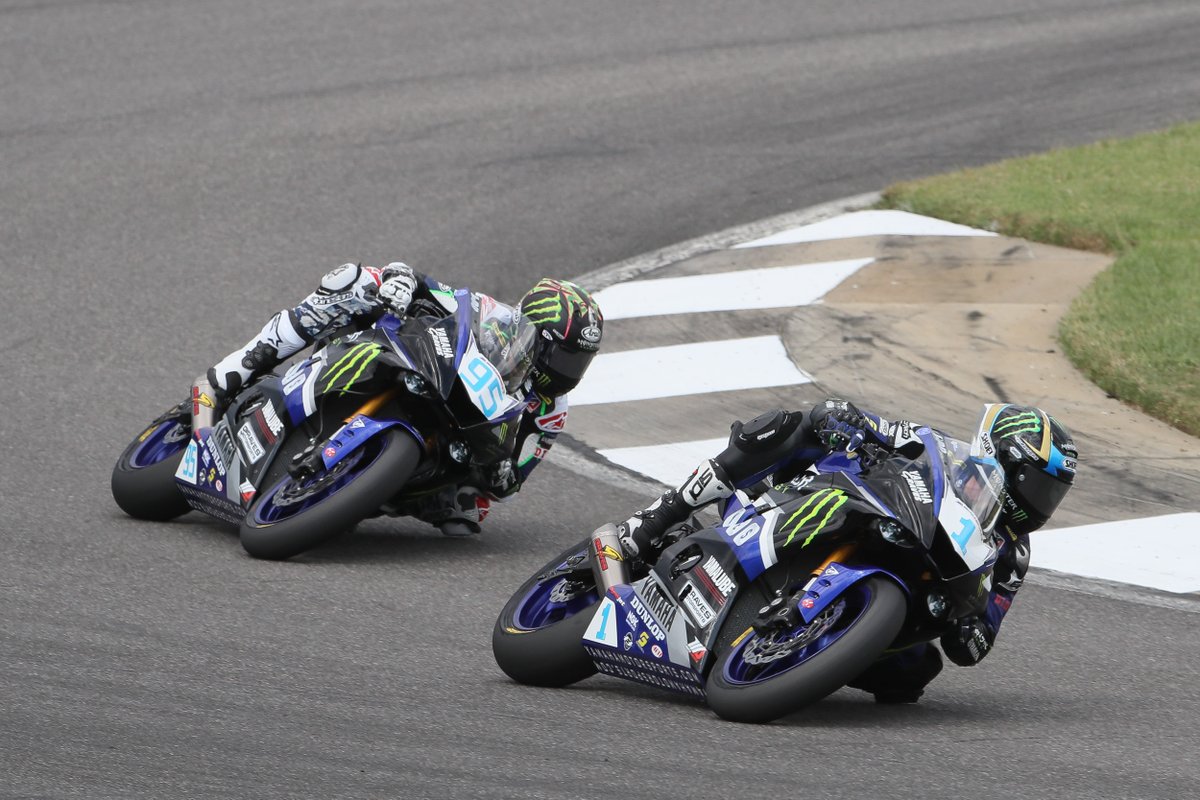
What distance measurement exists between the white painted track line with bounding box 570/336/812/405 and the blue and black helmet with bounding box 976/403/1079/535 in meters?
4.24

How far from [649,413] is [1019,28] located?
9502 mm

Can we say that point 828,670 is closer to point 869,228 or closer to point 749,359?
point 749,359

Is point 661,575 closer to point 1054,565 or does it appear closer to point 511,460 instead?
point 511,460

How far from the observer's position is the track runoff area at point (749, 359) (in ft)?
27.3

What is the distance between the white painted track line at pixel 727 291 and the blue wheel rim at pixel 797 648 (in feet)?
19.4

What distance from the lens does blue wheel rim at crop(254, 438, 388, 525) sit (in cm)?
728

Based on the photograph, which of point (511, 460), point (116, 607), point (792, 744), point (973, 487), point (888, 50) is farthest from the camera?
point (888, 50)

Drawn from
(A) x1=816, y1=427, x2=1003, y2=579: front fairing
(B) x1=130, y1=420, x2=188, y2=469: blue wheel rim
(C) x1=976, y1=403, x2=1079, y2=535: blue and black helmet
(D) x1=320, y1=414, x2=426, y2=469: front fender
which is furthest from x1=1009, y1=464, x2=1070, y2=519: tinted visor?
(B) x1=130, y1=420, x2=188, y2=469: blue wheel rim

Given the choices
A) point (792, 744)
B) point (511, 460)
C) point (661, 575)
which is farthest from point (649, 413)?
point (792, 744)

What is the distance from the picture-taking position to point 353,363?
7598 mm

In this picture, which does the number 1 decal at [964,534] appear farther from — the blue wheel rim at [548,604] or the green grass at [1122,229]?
the green grass at [1122,229]

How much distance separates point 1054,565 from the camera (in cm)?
809

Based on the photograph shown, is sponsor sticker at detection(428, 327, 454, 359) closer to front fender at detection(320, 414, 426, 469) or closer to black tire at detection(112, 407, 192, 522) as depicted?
front fender at detection(320, 414, 426, 469)

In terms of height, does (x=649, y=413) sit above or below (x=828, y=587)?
below
